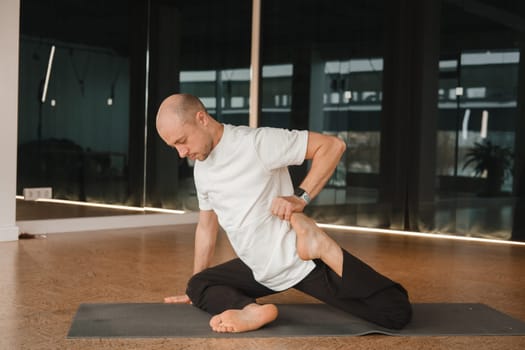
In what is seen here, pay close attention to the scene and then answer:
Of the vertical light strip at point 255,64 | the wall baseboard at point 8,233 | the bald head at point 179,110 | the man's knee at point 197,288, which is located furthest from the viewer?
the vertical light strip at point 255,64

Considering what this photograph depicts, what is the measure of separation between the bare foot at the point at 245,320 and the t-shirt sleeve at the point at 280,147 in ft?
1.69

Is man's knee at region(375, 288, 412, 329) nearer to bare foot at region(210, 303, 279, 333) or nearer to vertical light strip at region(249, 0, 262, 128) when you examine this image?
bare foot at region(210, 303, 279, 333)

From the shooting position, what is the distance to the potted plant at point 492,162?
5512mm

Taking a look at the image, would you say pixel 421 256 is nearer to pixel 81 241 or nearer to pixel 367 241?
pixel 367 241

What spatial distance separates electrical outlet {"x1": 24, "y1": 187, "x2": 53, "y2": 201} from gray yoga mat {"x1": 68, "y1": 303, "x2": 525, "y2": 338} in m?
2.45

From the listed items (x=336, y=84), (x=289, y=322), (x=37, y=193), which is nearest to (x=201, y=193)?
(x=289, y=322)

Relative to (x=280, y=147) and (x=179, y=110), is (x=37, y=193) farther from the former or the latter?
(x=280, y=147)

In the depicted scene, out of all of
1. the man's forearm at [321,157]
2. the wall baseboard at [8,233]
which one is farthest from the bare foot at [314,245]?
the wall baseboard at [8,233]

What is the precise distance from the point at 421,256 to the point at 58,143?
2812mm

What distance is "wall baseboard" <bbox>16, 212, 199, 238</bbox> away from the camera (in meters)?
5.13

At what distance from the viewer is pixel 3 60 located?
4781 mm

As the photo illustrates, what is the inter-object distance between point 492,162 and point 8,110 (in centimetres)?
374

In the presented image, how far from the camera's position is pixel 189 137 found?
2.31m

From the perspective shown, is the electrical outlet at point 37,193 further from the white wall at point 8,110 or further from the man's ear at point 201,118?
the man's ear at point 201,118
